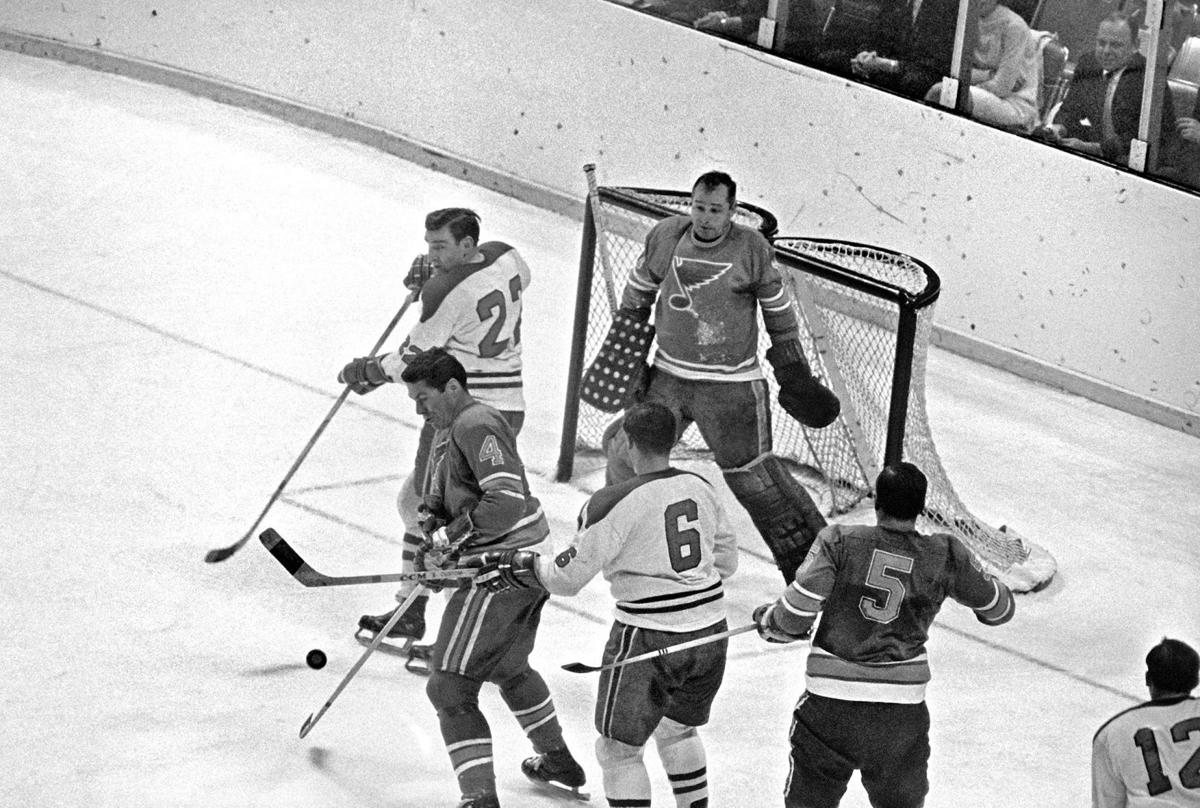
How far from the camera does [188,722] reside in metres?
5.30

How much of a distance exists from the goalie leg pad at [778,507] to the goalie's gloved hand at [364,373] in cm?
127

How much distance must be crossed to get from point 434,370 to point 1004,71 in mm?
5262

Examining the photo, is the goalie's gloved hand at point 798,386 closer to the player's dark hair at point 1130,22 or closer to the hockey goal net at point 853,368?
the hockey goal net at point 853,368

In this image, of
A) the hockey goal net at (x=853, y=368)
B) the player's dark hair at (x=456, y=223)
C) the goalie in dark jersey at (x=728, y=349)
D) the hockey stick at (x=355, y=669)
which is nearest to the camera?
the hockey stick at (x=355, y=669)

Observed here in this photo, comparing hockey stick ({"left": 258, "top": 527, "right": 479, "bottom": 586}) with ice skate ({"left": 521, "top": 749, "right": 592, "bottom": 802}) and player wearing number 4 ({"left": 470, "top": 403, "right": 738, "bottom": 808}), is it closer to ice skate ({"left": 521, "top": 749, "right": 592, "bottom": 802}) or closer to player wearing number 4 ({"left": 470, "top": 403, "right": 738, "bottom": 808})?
player wearing number 4 ({"left": 470, "top": 403, "right": 738, "bottom": 808})

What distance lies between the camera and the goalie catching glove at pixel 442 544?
4957 millimetres

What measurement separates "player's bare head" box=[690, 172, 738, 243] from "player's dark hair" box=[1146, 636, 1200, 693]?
102 inches

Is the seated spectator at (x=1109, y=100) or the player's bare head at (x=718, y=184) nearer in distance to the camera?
the player's bare head at (x=718, y=184)

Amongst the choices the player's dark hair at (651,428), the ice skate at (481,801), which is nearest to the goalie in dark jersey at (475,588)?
the ice skate at (481,801)

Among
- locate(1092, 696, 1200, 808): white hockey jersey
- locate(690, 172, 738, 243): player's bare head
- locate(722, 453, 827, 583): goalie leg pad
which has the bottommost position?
locate(722, 453, 827, 583): goalie leg pad

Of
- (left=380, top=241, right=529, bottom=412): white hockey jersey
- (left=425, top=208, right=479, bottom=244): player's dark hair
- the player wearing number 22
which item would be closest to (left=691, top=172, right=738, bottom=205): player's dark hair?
(left=380, top=241, right=529, bottom=412): white hockey jersey

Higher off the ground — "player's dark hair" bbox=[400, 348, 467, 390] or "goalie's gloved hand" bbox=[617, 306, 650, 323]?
"player's dark hair" bbox=[400, 348, 467, 390]

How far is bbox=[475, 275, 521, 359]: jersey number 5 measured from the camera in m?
5.93

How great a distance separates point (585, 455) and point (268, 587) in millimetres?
1939
